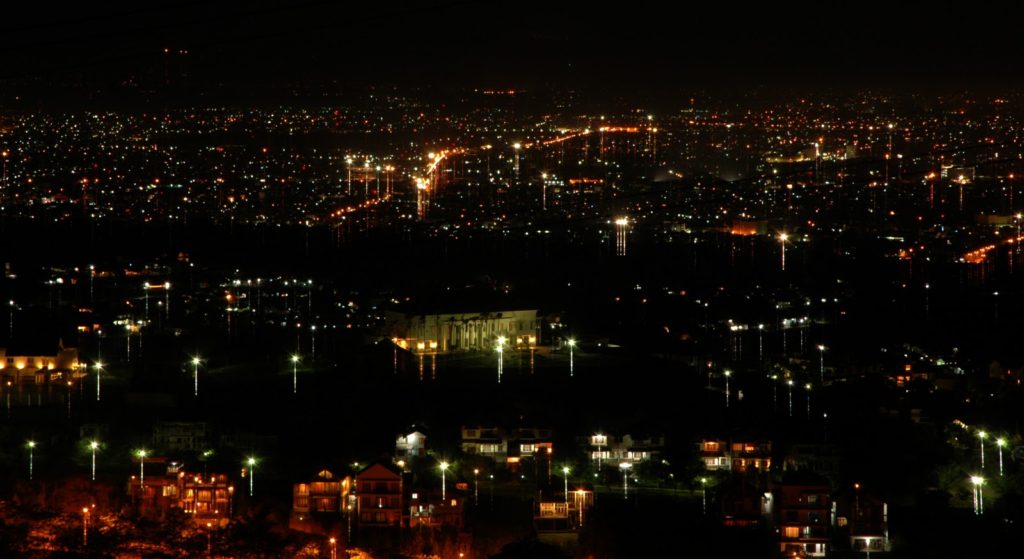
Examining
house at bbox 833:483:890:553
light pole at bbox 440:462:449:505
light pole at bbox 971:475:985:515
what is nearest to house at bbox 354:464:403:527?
light pole at bbox 440:462:449:505

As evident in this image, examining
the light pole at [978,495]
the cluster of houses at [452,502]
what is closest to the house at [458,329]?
the cluster of houses at [452,502]

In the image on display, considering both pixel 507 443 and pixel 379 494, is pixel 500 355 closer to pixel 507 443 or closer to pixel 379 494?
pixel 507 443

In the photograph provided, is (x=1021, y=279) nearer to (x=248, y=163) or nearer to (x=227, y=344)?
(x=227, y=344)

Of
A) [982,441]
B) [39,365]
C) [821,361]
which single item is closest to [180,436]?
[39,365]

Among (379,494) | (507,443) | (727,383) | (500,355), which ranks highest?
(500,355)

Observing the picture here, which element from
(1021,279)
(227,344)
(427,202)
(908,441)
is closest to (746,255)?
(1021,279)

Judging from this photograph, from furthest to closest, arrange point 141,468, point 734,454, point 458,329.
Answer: point 458,329 → point 734,454 → point 141,468
